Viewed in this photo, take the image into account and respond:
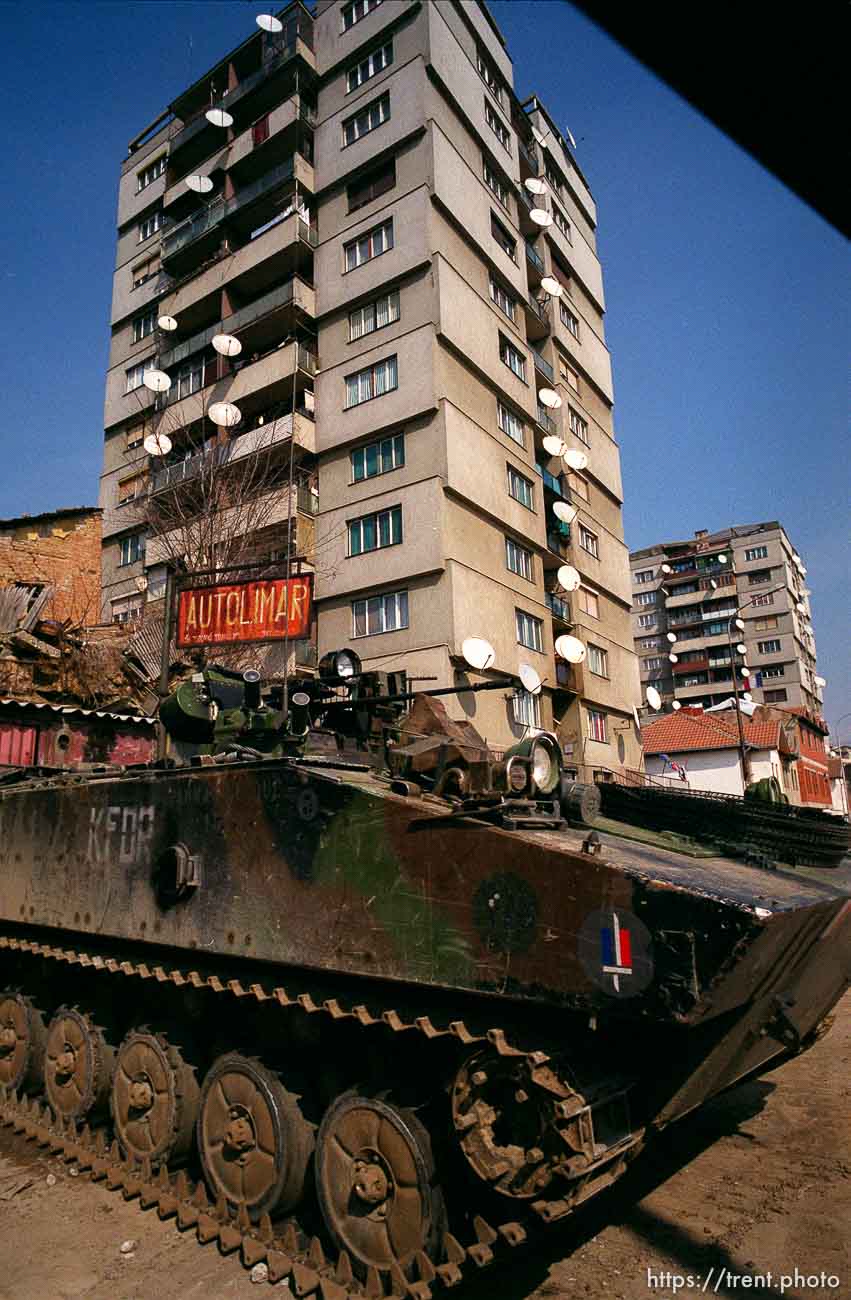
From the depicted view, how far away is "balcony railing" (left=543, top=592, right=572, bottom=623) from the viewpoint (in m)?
30.3

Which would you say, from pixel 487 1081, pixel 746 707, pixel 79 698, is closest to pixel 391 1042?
pixel 487 1081

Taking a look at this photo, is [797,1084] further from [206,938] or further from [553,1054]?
[206,938]

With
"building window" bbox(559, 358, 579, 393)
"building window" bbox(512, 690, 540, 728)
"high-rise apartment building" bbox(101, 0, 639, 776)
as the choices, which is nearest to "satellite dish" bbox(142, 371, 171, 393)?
"high-rise apartment building" bbox(101, 0, 639, 776)

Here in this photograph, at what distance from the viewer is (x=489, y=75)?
28953 millimetres

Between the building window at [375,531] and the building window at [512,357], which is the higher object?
the building window at [512,357]

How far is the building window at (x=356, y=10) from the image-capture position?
27188 mm

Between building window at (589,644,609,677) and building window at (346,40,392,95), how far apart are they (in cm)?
2007

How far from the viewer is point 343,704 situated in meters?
6.49

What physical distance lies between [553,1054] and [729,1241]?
192 cm

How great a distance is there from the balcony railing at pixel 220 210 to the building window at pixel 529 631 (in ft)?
54.5

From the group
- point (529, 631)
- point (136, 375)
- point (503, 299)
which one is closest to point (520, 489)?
point (529, 631)

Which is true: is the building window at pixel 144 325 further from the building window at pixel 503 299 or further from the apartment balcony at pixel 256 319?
the building window at pixel 503 299

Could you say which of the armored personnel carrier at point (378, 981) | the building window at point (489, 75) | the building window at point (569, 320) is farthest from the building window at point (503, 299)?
the armored personnel carrier at point (378, 981)

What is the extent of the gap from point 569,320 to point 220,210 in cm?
1417
